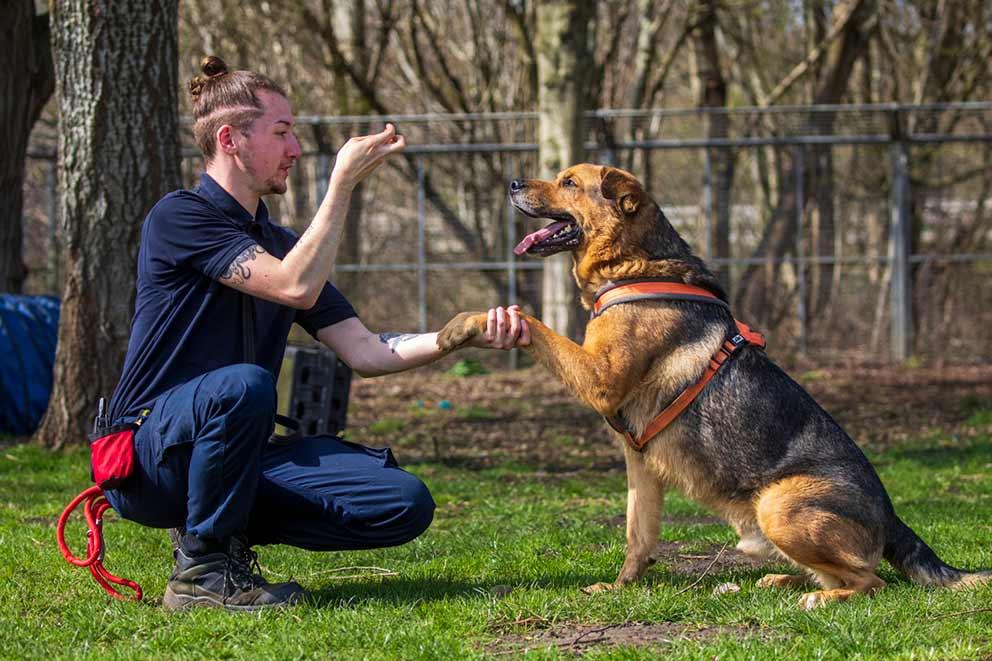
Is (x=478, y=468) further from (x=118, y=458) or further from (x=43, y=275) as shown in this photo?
(x=43, y=275)

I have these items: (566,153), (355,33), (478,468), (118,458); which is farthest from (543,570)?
(355,33)

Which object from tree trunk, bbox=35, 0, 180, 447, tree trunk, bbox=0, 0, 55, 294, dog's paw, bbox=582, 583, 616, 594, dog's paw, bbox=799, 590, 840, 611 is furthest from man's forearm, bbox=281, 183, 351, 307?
tree trunk, bbox=0, 0, 55, 294

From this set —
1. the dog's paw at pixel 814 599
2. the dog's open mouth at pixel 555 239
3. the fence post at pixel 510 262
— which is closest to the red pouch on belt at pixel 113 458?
the dog's open mouth at pixel 555 239

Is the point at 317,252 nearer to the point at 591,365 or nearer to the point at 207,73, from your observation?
the point at 207,73

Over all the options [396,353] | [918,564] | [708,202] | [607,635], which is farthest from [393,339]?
[708,202]

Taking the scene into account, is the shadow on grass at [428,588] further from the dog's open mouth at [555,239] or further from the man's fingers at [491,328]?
the dog's open mouth at [555,239]

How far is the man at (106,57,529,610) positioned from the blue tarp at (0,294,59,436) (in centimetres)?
573

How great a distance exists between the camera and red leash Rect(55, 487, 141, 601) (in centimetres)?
428

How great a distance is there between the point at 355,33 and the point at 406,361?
13.2 metres

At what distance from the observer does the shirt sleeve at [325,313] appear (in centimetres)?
488

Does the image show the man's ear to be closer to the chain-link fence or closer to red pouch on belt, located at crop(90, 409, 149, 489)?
red pouch on belt, located at crop(90, 409, 149, 489)

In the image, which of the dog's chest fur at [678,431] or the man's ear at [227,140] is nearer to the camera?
the man's ear at [227,140]

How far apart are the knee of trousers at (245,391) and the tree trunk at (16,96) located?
707 cm

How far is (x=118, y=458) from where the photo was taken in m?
4.07
